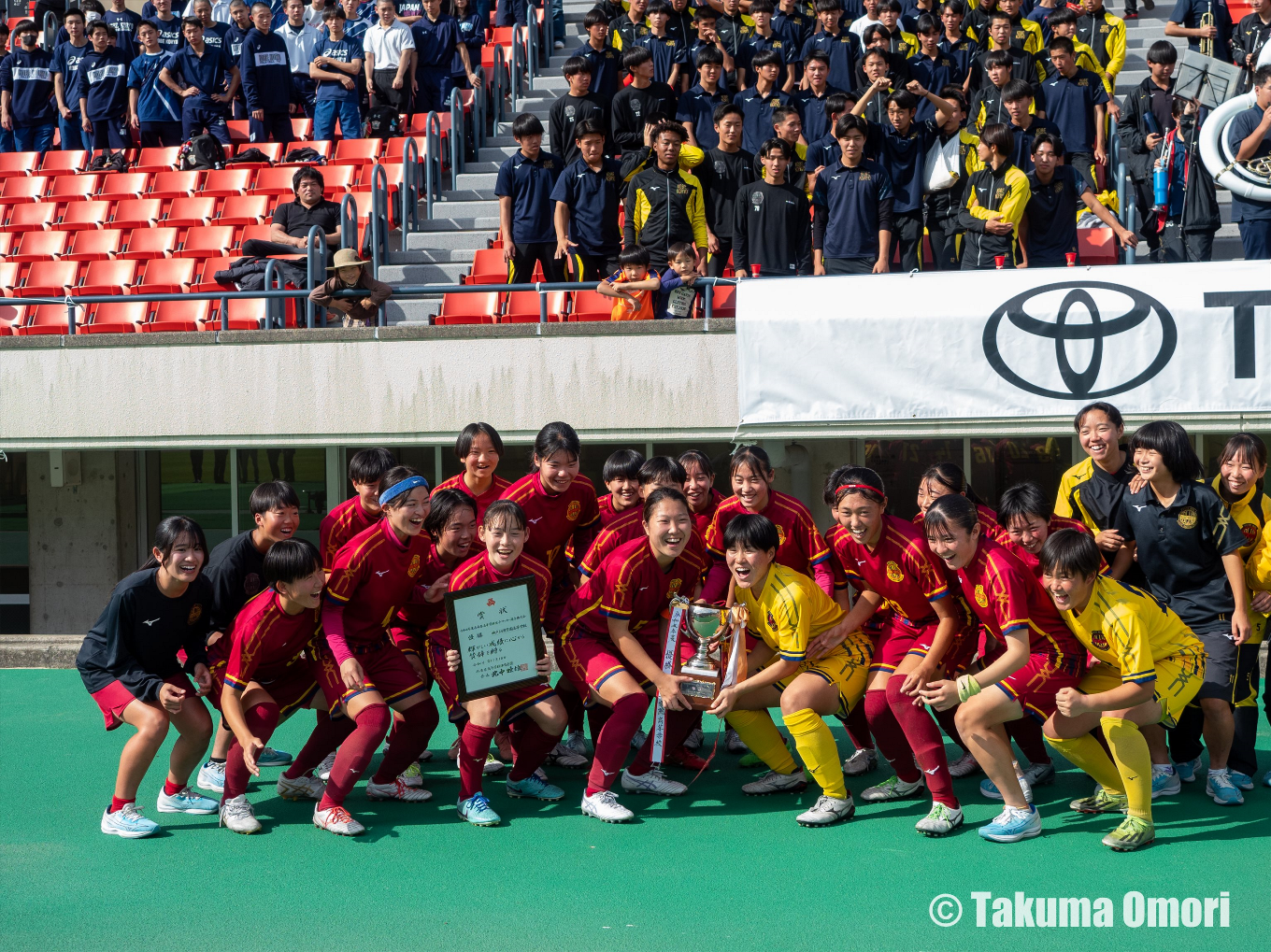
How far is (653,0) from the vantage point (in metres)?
12.3

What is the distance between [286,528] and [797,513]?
8.08 ft

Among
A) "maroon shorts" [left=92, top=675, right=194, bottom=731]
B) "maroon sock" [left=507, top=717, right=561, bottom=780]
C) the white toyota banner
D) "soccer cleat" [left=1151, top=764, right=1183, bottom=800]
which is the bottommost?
"soccer cleat" [left=1151, top=764, right=1183, bottom=800]

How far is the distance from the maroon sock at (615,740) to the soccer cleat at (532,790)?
30 cm

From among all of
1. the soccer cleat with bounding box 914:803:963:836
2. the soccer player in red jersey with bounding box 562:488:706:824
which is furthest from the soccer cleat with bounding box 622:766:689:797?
the soccer cleat with bounding box 914:803:963:836

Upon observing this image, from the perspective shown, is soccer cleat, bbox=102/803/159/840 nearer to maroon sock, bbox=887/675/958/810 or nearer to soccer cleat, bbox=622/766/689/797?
soccer cleat, bbox=622/766/689/797

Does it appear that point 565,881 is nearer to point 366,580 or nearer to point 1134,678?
point 366,580

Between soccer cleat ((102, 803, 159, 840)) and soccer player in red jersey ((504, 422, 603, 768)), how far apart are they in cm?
194

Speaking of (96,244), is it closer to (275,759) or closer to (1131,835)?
(275,759)

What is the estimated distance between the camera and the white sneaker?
5406 millimetres

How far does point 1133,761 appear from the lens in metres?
4.97

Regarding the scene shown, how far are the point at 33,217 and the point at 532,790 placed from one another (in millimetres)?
10374

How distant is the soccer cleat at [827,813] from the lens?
531 centimetres

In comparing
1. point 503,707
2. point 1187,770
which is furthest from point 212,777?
point 1187,770

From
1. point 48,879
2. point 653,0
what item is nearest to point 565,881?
point 48,879
